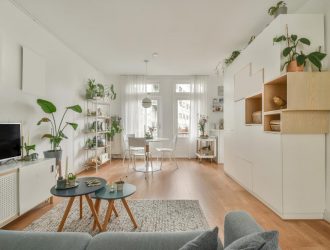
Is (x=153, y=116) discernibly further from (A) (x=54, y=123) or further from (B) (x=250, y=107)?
(B) (x=250, y=107)

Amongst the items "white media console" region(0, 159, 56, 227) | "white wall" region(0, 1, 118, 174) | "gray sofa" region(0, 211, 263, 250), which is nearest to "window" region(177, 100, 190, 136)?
"white wall" region(0, 1, 118, 174)

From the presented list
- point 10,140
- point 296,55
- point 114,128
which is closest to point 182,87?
point 114,128

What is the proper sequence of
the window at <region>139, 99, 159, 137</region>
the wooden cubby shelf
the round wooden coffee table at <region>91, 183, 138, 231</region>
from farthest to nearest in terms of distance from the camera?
the window at <region>139, 99, 159, 137</region> < the wooden cubby shelf < the round wooden coffee table at <region>91, 183, 138, 231</region>

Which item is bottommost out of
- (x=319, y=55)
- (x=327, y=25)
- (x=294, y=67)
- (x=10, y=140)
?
(x=10, y=140)

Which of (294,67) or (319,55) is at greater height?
(319,55)

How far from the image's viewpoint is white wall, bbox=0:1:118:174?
100 inches

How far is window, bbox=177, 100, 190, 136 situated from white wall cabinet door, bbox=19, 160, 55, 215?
4.29 m

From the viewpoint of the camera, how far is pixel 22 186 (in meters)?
2.25

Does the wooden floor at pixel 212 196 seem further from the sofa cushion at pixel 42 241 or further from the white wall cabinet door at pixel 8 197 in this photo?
the sofa cushion at pixel 42 241

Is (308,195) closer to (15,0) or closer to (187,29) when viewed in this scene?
(187,29)

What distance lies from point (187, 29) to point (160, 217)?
295 cm

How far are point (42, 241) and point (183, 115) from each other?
19.0ft

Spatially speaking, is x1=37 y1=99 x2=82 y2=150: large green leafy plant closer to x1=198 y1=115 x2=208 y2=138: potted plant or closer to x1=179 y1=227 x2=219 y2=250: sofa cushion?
x1=179 y1=227 x2=219 y2=250: sofa cushion

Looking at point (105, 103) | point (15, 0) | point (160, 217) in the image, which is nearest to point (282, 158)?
point (160, 217)
